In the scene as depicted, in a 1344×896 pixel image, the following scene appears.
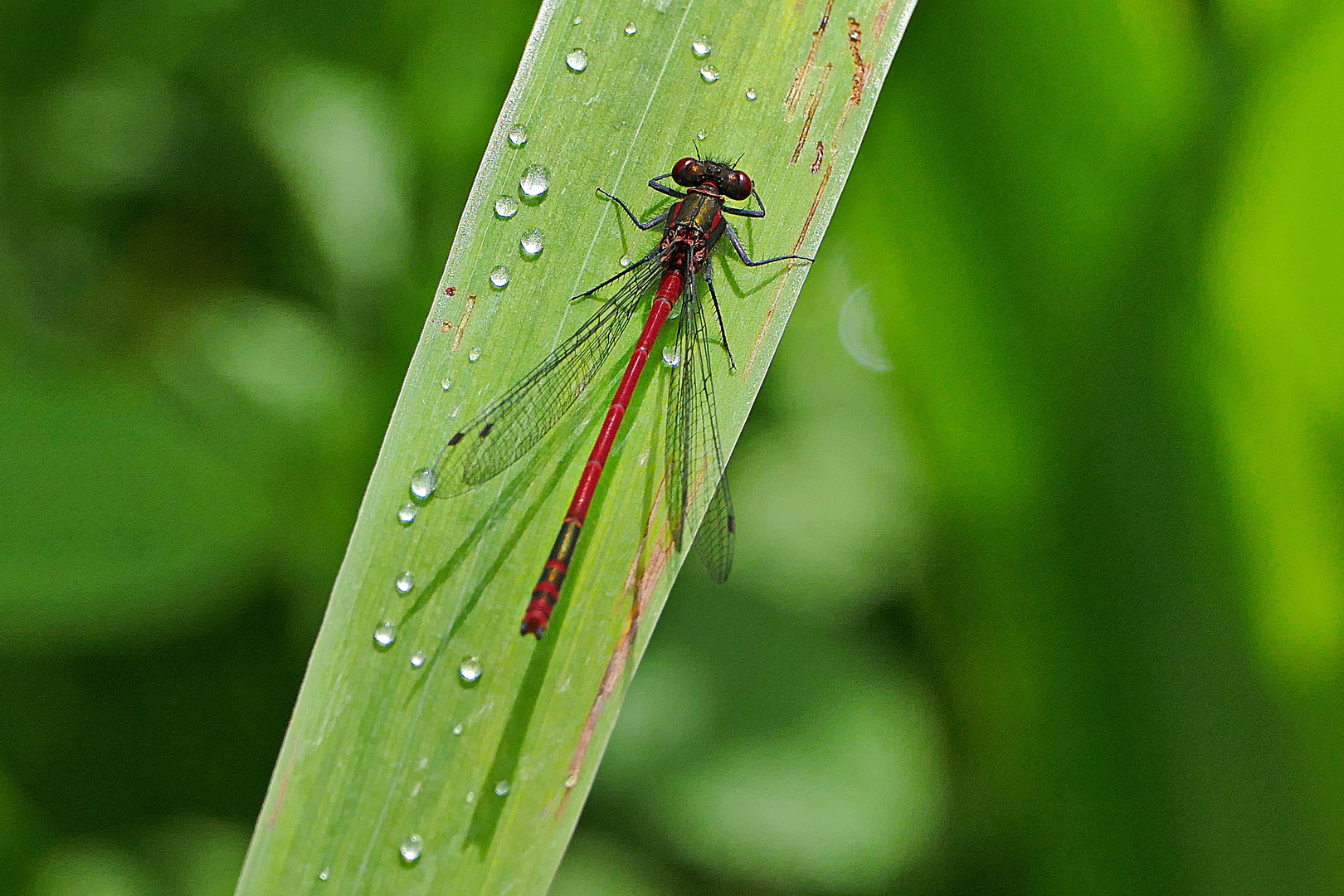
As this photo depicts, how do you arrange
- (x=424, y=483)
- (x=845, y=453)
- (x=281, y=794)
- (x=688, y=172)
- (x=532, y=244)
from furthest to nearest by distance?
1. (x=845, y=453)
2. (x=688, y=172)
3. (x=532, y=244)
4. (x=424, y=483)
5. (x=281, y=794)

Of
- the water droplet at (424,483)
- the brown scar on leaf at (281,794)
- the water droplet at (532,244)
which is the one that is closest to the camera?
the brown scar on leaf at (281,794)

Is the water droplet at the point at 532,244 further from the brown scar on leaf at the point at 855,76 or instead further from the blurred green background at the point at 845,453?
the blurred green background at the point at 845,453

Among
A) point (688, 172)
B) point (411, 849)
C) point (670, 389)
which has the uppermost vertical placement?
point (688, 172)

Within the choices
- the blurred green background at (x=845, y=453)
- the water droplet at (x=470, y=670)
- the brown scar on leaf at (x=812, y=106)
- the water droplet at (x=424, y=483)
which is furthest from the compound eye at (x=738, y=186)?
the water droplet at (x=470, y=670)

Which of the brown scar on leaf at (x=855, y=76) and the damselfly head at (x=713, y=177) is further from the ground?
the brown scar on leaf at (x=855, y=76)

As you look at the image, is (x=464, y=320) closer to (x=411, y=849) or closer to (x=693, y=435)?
(x=693, y=435)

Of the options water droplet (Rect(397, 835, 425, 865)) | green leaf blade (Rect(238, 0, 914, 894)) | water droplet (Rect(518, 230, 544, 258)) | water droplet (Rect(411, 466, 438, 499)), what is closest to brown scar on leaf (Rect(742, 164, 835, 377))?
green leaf blade (Rect(238, 0, 914, 894))

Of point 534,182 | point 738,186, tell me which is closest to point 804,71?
point 738,186
